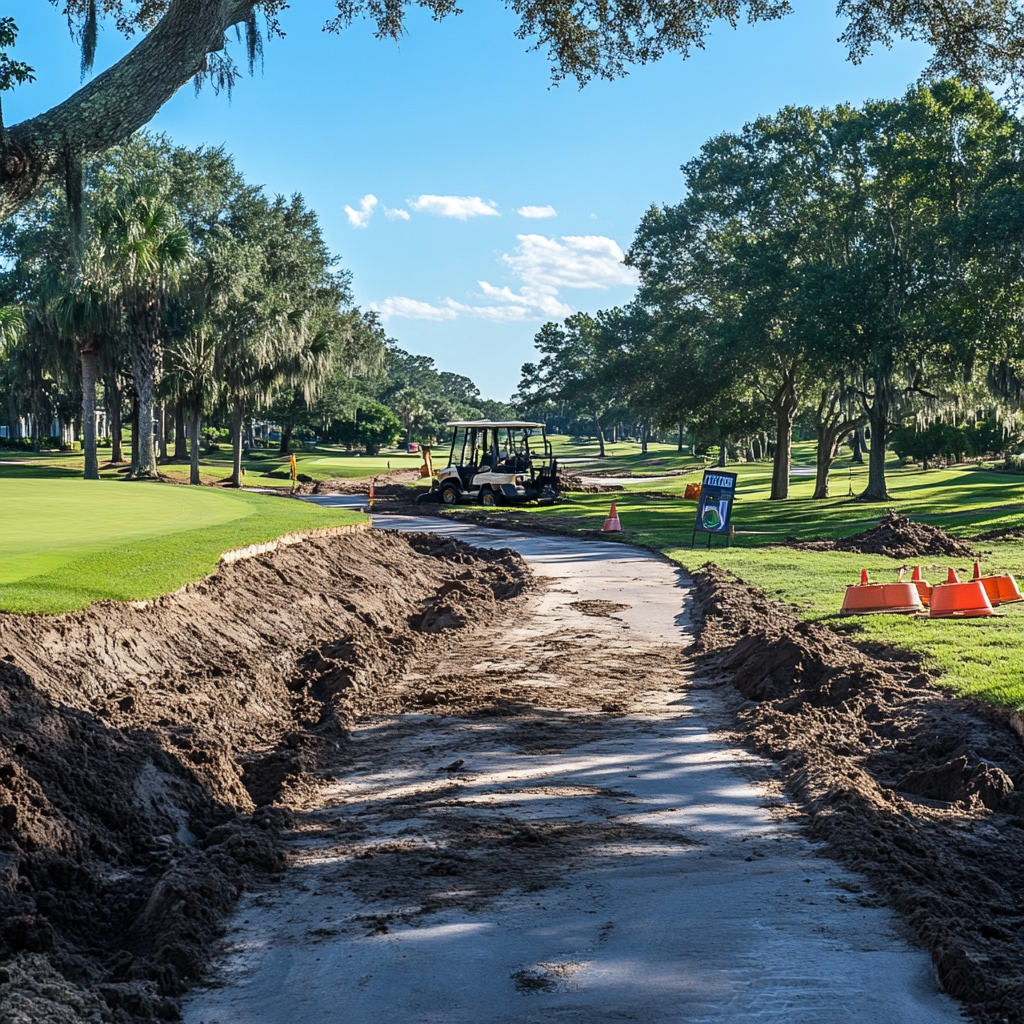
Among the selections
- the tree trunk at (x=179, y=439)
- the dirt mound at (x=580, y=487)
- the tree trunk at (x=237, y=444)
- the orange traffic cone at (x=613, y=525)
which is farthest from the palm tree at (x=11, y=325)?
the orange traffic cone at (x=613, y=525)

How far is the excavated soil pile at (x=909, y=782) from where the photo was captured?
16.8 feet

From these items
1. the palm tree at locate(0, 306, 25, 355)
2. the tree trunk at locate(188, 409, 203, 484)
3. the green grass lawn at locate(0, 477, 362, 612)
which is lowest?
the green grass lawn at locate(0, 477, 362, 612)

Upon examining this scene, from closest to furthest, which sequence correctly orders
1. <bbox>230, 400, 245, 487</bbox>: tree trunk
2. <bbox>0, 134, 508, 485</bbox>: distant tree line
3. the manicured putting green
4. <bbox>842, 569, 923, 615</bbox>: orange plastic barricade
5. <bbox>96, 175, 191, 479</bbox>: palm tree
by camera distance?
the manicured putting green, <bbox>842, 569, 923, 615</bbox>: orange plastic barricade, <bbox>96, 175, 191, 479</bbox>: palm tree, <bbox>0, 134, 508, 485</bbox>: distant tree line, <bbox>230, 400, 245, 487</bbox>: tree trunk

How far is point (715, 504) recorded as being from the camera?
85.7 ft

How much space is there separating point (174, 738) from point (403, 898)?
10.3ft

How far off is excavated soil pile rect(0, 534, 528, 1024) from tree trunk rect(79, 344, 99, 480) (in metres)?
31.5

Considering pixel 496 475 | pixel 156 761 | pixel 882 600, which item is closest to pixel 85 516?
pixel 156 761

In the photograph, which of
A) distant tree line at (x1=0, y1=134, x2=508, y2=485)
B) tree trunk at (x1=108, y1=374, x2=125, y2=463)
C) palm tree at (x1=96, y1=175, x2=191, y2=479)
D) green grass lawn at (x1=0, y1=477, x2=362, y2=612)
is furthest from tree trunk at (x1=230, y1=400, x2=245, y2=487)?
green grass lawn at (x1=0, y1=477, x2=362, y2=612)

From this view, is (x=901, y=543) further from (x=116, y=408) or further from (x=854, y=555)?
(x=116, y=408)

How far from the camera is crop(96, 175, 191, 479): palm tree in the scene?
4019 cm

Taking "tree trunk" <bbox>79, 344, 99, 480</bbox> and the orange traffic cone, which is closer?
the orange traffic cone

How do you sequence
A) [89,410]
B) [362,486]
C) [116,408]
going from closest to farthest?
1. [89,410]
2. [362,486]
3. [116,408]

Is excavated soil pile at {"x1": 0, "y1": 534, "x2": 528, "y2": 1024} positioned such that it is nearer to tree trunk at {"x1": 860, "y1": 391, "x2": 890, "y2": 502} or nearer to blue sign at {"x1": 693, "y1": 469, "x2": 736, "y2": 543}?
blue sign at {"x1": 693, "y1": 469, "x2": 736, "y2": 543}

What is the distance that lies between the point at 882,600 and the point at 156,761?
1064cm
